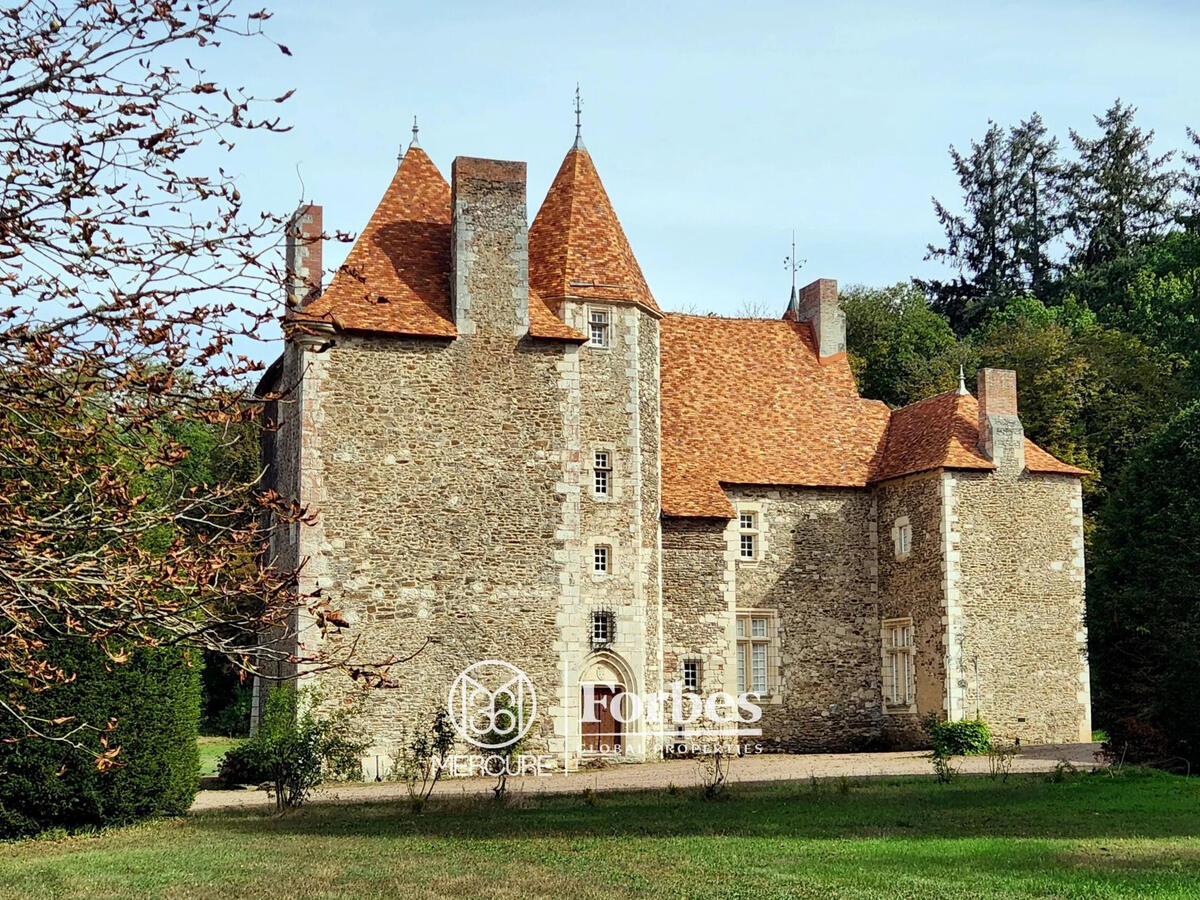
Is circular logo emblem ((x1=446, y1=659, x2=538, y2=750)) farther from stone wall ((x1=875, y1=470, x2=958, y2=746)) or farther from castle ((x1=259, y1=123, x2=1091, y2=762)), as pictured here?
stone wall ((x1=875, y1=470, x2=958, y2=746))

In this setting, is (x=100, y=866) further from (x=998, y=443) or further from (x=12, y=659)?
(x=998, y=443)

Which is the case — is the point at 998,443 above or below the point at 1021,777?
above

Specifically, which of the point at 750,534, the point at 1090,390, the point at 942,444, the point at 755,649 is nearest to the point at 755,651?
the point at 755,649

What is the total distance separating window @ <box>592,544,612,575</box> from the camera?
28.5 m

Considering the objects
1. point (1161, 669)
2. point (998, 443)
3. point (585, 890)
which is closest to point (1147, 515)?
point (1161, 669)

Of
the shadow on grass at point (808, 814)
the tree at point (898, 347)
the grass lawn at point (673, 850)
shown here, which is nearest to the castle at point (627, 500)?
the shadow on grass at point (808, 814)

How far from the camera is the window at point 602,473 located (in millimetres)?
28844

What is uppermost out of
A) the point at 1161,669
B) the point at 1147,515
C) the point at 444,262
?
the point at 444,262

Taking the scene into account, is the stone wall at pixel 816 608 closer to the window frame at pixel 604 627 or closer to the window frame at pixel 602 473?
the window frame at pixel 602 473

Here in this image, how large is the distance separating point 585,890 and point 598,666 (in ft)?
52.6

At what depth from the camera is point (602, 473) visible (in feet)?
95.0

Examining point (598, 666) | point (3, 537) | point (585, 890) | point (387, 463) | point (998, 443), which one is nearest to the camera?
point (3, 537)

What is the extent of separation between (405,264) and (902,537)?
12.6 meters

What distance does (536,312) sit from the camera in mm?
27641
